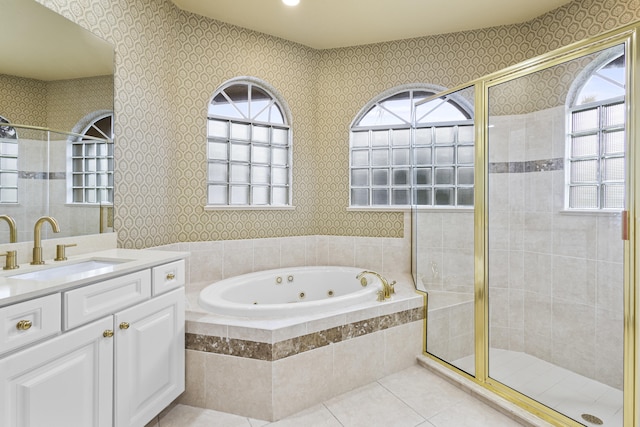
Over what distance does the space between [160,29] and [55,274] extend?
195 cm

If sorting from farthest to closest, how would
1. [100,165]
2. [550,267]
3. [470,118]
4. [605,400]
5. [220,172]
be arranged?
1. [220,172]
2. [470,118]
3. [550,267]
4. [100,165]
5. [605,400]

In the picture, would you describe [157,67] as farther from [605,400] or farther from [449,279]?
[605,400]

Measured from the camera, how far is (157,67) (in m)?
2.54

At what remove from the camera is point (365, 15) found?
280 centimetres

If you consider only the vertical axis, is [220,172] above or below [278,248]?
above

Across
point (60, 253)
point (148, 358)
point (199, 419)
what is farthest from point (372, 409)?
point (60, 253)

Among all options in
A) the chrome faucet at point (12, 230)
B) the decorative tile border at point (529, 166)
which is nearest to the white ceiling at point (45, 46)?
the chrome faucet at point (12, 230)

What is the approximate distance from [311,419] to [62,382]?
47.7 inches

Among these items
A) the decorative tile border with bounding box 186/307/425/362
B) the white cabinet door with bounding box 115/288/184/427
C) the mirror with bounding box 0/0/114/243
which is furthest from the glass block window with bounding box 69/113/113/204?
the decorative tile border with bounding box 186/307/425/362

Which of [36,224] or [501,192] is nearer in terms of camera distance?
[36,224]

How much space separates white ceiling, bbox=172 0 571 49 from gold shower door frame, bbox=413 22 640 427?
0.81 m

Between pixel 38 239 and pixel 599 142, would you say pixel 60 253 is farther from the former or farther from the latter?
pixel 599 142

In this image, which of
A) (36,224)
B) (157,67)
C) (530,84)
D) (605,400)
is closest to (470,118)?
(530,84)

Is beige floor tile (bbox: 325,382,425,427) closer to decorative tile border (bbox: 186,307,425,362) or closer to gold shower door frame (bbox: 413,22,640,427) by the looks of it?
decorative tile border (bbox: 186,307,425,362)
